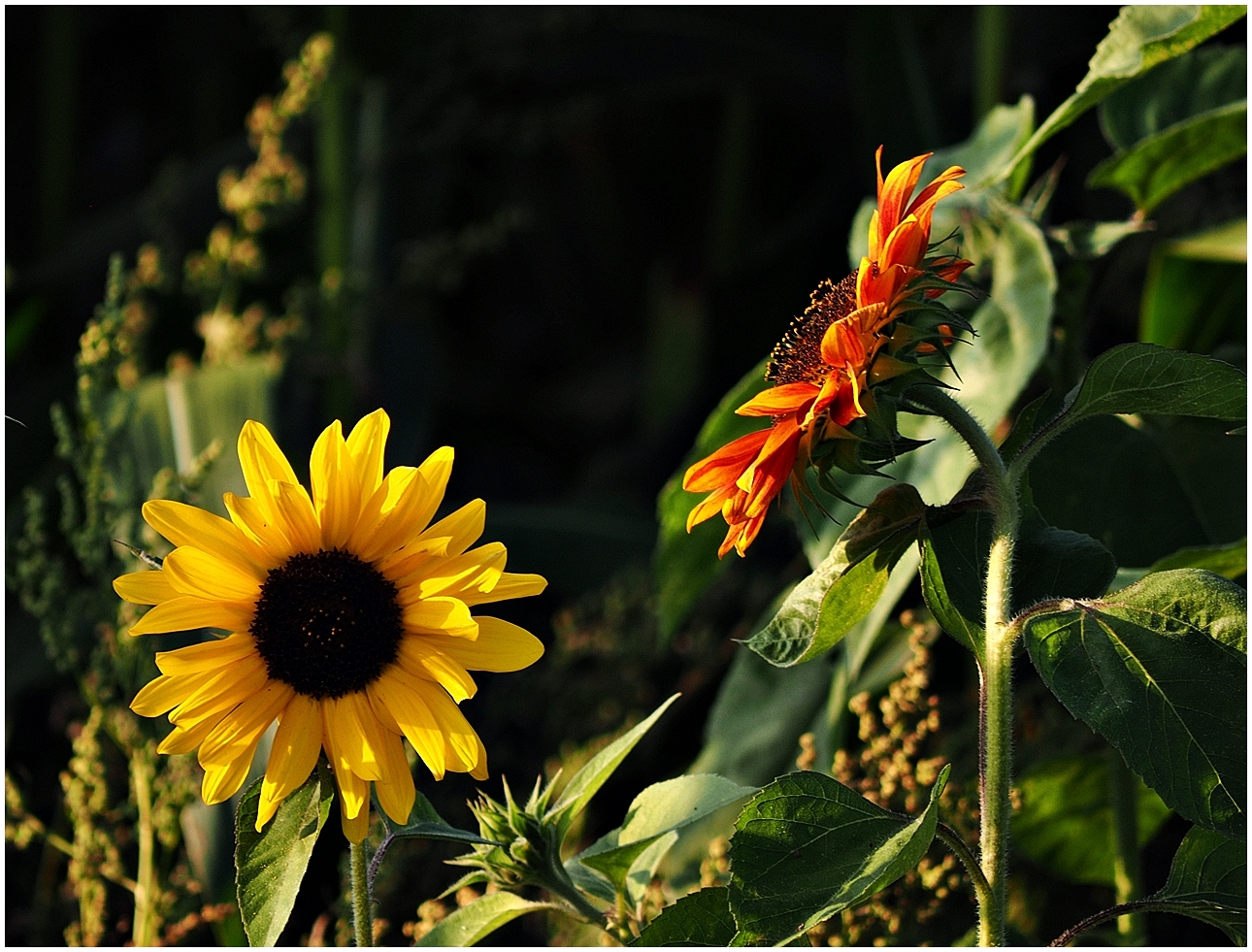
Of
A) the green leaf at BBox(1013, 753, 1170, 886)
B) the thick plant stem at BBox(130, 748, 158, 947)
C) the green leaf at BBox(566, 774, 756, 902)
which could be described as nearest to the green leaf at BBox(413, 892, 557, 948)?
the green leaf at BBox(566, 774, 756, 902)

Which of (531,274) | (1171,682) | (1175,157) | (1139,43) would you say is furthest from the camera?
(531,274)

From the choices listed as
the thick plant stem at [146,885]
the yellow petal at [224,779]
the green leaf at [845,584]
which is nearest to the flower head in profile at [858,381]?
the green leaf at [845,584]

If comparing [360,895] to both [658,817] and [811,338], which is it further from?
[811,338]

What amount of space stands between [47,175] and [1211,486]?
1.18 metres

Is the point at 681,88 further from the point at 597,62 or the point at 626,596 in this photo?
the point at 626,596

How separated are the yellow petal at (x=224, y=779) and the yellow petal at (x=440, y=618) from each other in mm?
49

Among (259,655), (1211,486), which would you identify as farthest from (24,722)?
(1211,486)

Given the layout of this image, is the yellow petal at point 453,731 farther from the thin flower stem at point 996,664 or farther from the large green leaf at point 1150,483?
the large green leaf at point 1150,483

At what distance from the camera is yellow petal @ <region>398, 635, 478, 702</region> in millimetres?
286

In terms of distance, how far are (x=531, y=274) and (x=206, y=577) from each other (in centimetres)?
A: 129

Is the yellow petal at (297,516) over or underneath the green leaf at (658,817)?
over

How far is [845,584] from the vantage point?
31cm

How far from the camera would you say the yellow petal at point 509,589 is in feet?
0.97

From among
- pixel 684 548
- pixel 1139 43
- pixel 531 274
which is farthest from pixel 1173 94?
pixel 531 274
